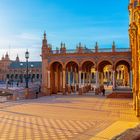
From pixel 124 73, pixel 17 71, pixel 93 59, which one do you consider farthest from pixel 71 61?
pixel 17 71

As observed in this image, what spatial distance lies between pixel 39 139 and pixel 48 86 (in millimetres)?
28740

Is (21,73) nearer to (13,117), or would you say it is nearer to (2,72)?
(2,72)

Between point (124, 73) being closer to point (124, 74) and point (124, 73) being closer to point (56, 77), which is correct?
point (124, 74)

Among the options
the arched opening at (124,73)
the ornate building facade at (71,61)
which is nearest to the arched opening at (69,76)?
the ornate building facade at (71,61)

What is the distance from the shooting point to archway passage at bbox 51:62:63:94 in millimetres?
40475

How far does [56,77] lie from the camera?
41.7 meters

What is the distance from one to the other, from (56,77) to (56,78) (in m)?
0.16

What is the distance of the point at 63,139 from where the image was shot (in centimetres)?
1034

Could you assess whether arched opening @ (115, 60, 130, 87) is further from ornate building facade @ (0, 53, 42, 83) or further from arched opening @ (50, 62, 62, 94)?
ornate building facade @ (0, 53, 42, 83)

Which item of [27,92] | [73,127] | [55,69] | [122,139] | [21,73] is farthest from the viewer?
[21,73]

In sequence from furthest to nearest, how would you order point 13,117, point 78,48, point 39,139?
point 78,48 < point 13,117 < point 39,139

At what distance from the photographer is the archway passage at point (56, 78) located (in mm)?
40475

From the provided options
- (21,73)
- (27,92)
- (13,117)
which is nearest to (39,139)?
(13,117)

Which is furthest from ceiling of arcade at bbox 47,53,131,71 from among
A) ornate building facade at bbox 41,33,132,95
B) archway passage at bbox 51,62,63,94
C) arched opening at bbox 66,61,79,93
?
archway passage at bbox 51,62,63,94
